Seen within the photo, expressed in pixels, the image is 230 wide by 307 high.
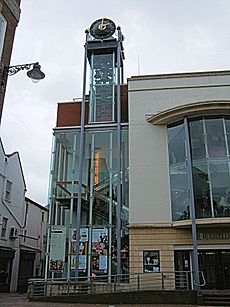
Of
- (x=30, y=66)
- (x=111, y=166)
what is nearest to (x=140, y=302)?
(x=111, y=166)

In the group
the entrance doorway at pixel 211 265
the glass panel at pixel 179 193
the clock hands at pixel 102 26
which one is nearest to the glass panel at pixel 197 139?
the glass panel at pixel 179 193

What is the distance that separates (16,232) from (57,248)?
9224 millimetres

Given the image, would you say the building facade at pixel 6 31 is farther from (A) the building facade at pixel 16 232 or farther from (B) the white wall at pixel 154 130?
(A) the building facade at pixel 16 232

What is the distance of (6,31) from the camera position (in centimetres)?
954

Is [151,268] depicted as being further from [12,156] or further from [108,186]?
[12,156]

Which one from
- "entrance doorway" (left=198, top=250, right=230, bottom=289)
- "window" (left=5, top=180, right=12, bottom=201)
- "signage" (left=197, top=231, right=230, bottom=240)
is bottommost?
"entrance doorway" (left=198, top=250, right=230, bottom=289)

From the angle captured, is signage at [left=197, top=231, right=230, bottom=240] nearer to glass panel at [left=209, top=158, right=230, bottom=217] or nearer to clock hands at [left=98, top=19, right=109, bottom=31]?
glass panel at [left=209, top=158, right=230, bottom=217]

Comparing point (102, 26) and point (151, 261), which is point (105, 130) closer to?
point (102, 26)

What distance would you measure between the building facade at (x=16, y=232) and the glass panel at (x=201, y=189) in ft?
42.5

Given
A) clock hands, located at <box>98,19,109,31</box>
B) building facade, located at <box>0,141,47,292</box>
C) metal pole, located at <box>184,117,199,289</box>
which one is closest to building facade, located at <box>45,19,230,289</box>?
metal pole, located at <box>184,117,199,289</box>

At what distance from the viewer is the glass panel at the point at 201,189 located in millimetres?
15445

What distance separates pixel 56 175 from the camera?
18.2 meters

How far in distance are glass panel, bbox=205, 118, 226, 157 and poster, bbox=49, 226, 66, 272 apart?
8.07m

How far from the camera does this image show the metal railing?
48.5 feet
